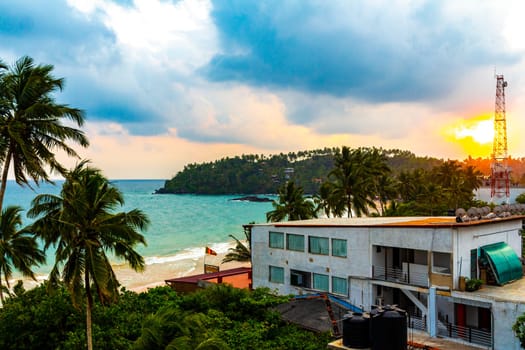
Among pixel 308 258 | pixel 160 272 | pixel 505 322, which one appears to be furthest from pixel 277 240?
pixel 160 272

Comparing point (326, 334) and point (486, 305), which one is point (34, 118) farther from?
point (486, 305)

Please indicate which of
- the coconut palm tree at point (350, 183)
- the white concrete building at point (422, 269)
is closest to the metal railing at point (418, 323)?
the white concrete building at point (422, 269)

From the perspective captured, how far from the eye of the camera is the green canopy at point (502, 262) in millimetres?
24625

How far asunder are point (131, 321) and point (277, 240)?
1453 centimetres

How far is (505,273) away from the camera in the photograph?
25.0m

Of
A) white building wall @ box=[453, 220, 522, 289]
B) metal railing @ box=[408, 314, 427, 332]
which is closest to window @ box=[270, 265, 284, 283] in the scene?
metal railing @ box=[408, 314, 427, 332]

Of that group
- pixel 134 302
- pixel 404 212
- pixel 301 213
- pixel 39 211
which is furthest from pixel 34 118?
pixel 404 212

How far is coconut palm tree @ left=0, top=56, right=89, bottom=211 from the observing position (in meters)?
20.2

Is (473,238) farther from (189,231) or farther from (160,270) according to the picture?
(189,231)

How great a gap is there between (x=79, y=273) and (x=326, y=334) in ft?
42.8

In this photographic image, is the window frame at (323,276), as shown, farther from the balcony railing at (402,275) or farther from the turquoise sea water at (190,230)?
the turquoise sea water at (190,230)

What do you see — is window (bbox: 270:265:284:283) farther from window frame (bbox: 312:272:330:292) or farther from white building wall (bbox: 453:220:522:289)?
white building wall (bbox: 453:220:522:289)

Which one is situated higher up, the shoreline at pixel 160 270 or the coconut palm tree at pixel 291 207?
the coconut palm tree at pixel 291 207

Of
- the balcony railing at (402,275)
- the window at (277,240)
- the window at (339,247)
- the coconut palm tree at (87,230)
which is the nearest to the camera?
the coconut palm tree at (87,230)
